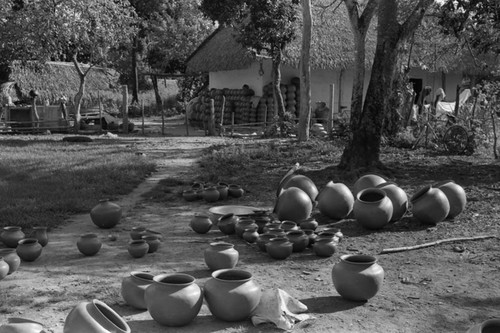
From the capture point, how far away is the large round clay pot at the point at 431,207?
6.13m

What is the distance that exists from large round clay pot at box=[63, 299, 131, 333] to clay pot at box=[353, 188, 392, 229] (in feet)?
11.0

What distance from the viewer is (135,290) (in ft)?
12.7

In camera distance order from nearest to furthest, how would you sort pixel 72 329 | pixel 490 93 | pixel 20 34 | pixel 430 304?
pixel 72 329
pixel 430 304
pixel 490 93
pixel 20 34

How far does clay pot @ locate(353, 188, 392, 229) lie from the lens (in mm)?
5891

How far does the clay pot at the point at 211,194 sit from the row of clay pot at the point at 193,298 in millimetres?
3666

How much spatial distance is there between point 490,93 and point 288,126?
631 cm

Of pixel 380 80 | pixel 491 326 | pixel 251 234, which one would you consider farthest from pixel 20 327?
pixel 380 80

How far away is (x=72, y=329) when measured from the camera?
310 centimetres

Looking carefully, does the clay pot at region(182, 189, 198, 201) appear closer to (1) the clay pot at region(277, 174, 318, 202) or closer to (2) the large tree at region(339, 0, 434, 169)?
(1) the clay pot at region(277, 174, 318, 202)

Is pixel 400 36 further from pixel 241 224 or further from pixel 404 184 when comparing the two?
pixel 241 224

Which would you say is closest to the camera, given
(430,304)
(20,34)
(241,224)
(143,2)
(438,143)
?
(430,304)

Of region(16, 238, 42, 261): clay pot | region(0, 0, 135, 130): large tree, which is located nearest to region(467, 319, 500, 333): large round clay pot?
region(16, 238, 42, 261): clay pot

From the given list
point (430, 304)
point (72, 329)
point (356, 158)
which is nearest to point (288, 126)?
point (356, 158)

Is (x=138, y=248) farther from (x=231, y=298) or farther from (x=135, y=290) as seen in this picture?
(x=231, y=298)
